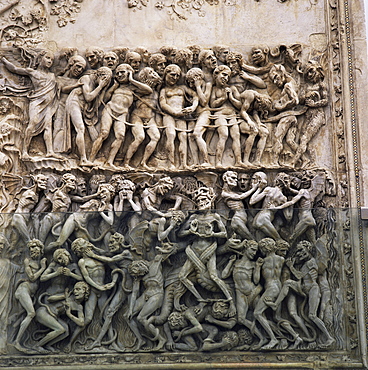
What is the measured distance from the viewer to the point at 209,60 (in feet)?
38.4

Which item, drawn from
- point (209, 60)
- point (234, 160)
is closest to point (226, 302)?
point (234, 160)

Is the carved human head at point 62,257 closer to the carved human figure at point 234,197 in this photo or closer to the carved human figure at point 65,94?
the carved human figure at point 65,94

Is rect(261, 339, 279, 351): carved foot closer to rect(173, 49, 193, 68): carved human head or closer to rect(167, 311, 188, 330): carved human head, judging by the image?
rect(167, 311, 188, 330): carved human head

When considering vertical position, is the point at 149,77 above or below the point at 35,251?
above

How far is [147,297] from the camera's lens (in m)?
10.5

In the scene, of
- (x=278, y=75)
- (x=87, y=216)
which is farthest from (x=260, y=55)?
(x=87, y=216)

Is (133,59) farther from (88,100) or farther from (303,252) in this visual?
(303,252)

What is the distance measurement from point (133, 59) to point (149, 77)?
35cm

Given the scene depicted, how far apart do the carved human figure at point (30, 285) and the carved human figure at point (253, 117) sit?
301cm

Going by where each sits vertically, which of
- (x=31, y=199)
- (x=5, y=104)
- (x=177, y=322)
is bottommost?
(x=177, y=322)

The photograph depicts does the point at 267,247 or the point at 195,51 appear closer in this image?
the point at 267,247

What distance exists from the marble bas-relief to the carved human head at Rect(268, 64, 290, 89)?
4 cm

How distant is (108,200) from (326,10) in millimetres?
4147

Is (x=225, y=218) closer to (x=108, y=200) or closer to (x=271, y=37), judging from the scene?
(x=108, y=200)
